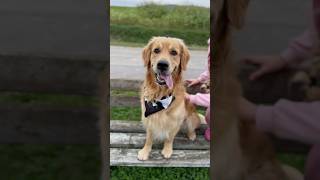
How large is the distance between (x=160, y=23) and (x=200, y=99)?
0.84 m

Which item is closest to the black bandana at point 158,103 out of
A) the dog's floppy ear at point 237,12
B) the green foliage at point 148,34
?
the green foliage at point 148,34

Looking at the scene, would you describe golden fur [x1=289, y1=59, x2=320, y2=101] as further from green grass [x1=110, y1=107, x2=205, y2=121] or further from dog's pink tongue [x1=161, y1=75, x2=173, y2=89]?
green grass [x1=110, y1=107, x2=205, y2=121]

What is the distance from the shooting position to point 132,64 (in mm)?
3502

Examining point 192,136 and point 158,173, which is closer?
point 158,173

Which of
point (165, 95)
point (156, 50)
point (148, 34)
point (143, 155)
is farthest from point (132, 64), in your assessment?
point (143, 155)

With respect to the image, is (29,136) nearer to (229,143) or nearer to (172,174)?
(229,143)

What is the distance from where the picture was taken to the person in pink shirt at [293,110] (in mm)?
752

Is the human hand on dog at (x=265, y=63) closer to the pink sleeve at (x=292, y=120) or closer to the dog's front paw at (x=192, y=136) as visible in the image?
the pink sleeve at (x=292, y=120)

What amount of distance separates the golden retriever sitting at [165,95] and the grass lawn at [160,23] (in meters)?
0.53

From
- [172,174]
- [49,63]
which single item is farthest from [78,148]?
[172,174]

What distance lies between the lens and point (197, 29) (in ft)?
9.38

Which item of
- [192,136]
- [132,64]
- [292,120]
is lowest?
[192,136]

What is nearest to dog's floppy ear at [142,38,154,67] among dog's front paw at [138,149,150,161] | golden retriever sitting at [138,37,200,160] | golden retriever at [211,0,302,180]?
A: golden retriever sitting at [138,37,200,160]

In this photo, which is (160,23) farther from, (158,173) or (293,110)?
(293,110)
